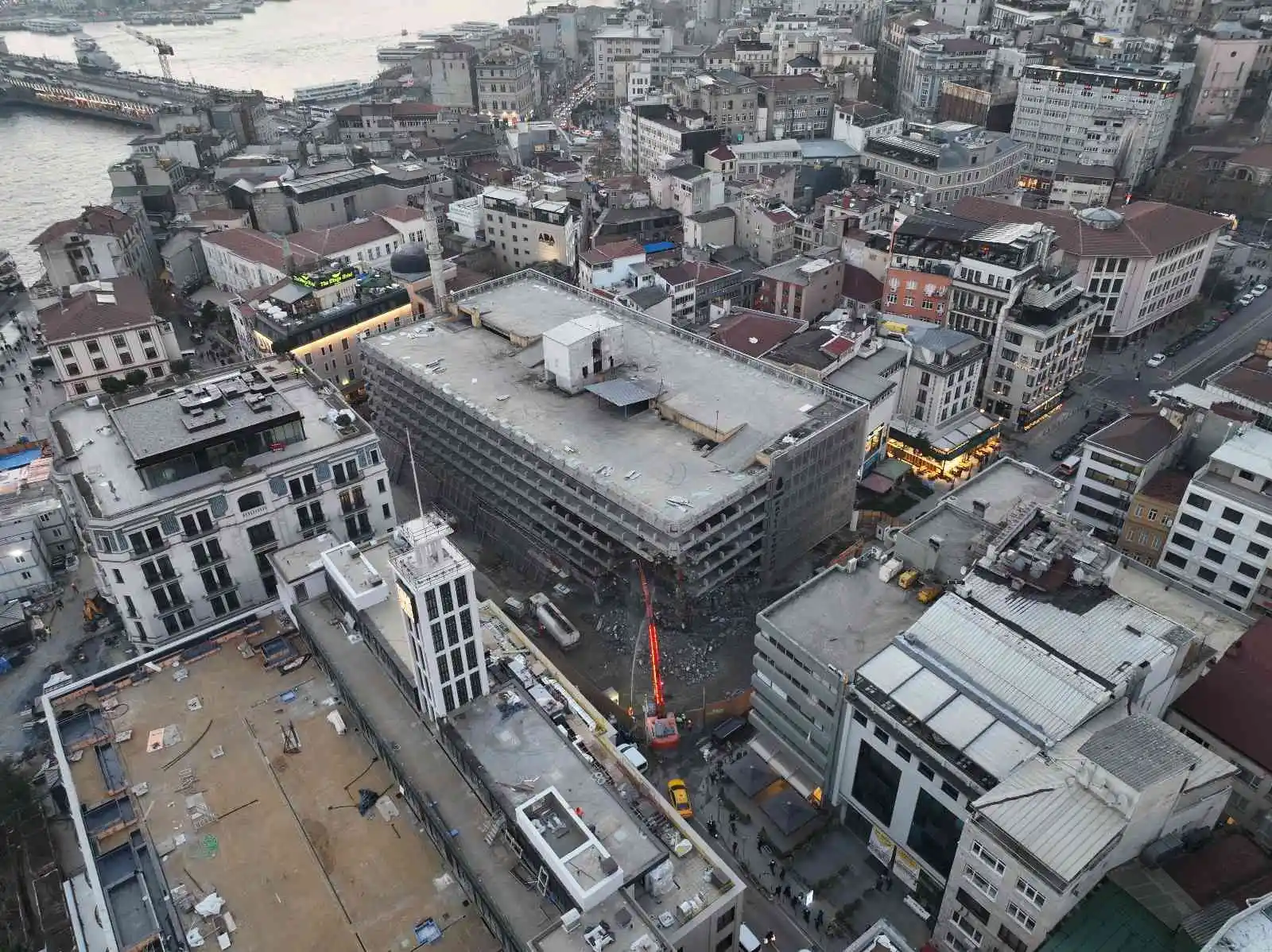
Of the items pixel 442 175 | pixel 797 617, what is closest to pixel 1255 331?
pixel 797 617

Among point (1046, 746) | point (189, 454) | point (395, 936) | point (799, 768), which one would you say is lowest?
point (799, 768)

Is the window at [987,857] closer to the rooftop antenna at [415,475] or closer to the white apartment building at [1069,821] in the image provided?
the white apartment building at [1069,821]

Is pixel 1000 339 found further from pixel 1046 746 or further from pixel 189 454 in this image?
pixel 189 454

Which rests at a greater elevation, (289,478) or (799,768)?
(289,478)

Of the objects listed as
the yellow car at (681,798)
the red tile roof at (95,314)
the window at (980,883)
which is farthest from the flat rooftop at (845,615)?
the red tile roof at (95,314)

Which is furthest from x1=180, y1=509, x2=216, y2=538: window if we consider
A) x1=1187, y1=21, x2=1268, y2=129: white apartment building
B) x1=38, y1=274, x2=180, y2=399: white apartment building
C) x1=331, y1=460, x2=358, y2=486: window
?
x1=1187, y1=21, x2=1268, y2=129: white apartment building

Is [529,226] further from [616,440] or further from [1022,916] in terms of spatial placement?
[1022,916]

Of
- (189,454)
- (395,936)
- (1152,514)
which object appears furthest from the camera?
(1152,514)

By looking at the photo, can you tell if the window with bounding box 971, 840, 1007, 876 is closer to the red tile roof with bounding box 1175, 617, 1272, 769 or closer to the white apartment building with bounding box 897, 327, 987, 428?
the red tile roof with bounding box 1175, 617, 1272, 769
